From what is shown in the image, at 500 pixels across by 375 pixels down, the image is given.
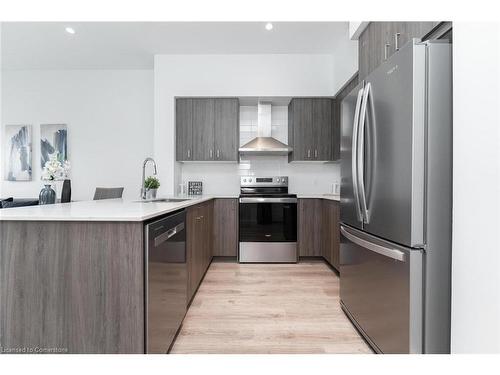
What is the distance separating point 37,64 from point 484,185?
5.75 m

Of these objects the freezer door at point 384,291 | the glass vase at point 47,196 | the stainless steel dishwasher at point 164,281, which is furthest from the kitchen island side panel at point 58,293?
the freezer door at point 384,291

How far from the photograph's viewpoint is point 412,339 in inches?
55.3

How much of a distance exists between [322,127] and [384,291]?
295 centimetres

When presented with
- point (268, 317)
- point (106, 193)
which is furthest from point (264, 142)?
point (268, 317)

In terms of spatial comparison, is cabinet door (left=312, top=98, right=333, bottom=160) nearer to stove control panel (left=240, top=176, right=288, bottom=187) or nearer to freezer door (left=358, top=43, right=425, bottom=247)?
stove control panel (left=240, top=176, right=288, bottom=187)

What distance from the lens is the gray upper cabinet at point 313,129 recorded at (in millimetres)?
4219

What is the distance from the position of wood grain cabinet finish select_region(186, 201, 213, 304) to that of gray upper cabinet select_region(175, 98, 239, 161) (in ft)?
3.24

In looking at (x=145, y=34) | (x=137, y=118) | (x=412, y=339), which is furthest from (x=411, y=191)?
(x=137, y=118)

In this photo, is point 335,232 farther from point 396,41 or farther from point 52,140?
point 52,140

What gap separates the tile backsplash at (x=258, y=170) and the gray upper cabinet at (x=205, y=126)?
1.35 feet

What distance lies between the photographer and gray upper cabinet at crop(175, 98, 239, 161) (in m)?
4.24

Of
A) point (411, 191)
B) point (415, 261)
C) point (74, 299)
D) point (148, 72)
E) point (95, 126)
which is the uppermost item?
point (148, 72)

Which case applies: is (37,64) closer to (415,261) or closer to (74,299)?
(74,299)

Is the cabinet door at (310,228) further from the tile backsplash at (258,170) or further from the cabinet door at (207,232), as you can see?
the cabinet door at (207,232)
